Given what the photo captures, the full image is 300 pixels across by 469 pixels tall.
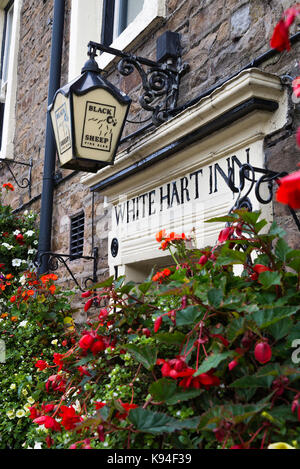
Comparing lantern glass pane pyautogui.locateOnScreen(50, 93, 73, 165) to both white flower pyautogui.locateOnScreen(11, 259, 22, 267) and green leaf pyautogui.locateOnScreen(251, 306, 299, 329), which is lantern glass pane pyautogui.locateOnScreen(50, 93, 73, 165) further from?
white flower pyautogui.locateOnScreen(11, 259, 22, 267)

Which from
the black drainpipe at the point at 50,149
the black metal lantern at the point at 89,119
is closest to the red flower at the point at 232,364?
the black metal lantern at the point at 89,119

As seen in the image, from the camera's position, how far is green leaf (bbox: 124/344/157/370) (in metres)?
1.46

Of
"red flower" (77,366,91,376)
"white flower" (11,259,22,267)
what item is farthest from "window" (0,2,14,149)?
"red flower" (77,366,91,376)

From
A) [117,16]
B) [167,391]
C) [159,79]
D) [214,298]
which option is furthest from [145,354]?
[117,16]

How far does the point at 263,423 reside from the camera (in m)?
1.16

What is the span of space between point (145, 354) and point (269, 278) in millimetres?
421

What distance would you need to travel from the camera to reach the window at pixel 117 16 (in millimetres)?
4590

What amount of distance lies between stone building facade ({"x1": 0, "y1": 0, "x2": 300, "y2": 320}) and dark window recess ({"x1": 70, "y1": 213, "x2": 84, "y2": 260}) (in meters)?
0.08

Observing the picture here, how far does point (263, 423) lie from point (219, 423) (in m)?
0.11

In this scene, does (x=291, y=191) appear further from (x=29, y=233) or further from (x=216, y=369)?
(x=29, y=233)

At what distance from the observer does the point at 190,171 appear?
318 centimetres

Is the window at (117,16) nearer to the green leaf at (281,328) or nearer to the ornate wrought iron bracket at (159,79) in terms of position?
the ornate wrought iron bracket at (159,79)
